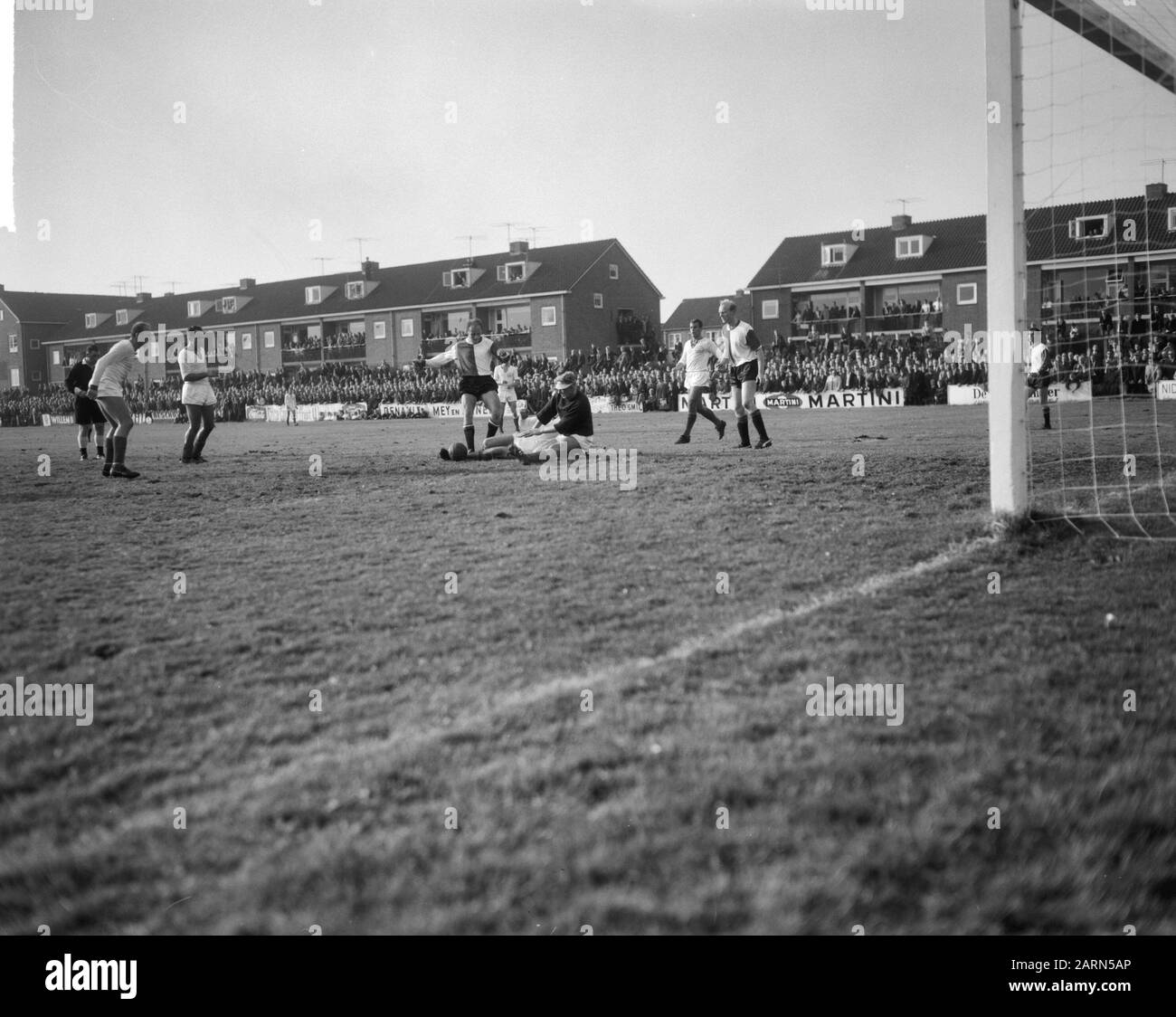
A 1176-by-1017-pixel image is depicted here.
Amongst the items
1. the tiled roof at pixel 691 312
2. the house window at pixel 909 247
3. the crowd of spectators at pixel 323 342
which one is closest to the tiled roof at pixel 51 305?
the crowd of spectators at pixel 323 342

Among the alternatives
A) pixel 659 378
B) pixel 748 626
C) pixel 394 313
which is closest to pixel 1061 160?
pixel 748 626

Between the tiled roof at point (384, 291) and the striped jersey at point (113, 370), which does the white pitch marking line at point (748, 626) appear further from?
the tiled roof at point (384, 291)

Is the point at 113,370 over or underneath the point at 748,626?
over

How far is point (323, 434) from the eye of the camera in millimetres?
28328

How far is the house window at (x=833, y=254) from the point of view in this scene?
194ft

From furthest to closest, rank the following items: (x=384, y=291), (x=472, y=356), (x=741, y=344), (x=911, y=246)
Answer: (x=384, y=291) → (x=911, y=246) → (x=741, y=344) → (x=472, y=356)

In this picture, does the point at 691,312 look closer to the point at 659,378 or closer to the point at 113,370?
the point at 659,378

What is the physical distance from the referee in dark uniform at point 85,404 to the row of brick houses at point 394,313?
130 feet

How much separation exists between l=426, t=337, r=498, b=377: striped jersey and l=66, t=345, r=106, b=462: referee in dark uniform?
6.12 metres

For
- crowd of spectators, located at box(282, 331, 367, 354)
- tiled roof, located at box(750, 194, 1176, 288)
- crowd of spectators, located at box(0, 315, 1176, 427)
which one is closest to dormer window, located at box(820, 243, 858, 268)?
tiled roof, located at box(750, 194, 1176, 288)

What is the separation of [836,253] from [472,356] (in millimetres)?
47913

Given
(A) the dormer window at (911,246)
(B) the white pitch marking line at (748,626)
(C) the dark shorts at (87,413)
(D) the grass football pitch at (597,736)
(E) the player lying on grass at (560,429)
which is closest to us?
(D) the grass football pitch at (597,736)

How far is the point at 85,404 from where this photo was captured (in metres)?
18.5
